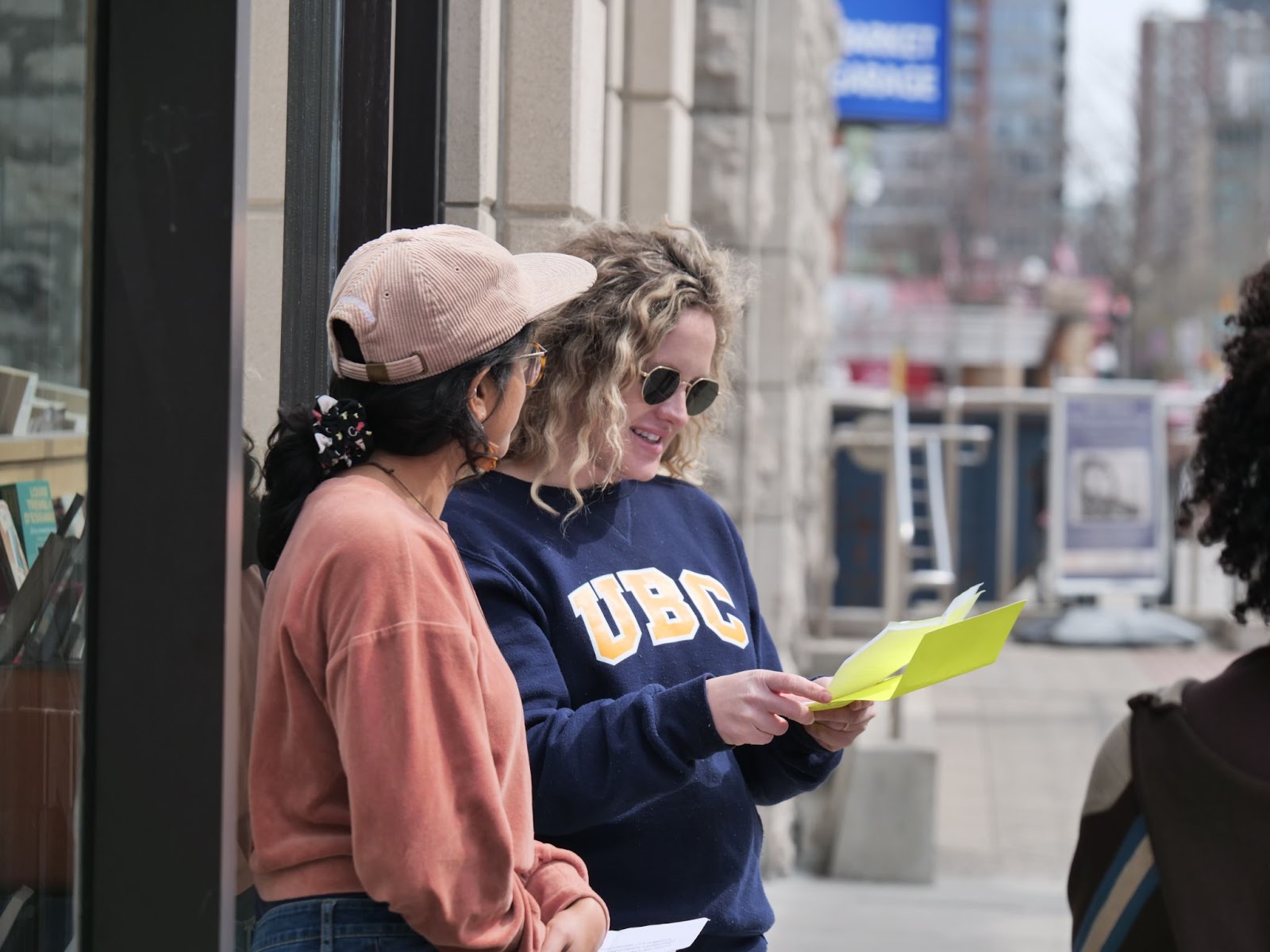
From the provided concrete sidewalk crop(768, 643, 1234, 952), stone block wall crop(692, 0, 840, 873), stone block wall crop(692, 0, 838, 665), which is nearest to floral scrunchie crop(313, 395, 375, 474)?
stone block wall crop(692, 0, 838, 665)

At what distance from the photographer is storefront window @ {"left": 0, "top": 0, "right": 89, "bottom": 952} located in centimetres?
192

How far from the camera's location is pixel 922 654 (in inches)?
76.9

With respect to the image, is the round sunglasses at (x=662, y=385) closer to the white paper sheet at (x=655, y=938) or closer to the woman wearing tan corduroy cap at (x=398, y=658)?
the woman wearing tan corduroy cap at (x=398, y=658)

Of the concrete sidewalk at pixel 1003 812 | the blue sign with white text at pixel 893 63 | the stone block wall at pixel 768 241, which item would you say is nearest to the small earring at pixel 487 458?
the stone block wall at pixel 768 241

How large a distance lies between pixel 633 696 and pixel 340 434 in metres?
0.63

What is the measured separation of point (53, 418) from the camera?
6.45ft

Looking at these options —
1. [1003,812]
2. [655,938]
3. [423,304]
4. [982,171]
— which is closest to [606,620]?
[655,938]

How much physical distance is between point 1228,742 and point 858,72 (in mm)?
12409

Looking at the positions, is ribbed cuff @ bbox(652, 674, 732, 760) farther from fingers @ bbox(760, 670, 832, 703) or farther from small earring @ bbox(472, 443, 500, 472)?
small earring @ bbox(472, 443, 500, 472)

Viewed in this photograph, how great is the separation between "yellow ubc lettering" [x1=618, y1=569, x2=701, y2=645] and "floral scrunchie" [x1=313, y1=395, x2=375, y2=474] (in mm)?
679

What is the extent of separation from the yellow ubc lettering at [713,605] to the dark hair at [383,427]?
0.68 m

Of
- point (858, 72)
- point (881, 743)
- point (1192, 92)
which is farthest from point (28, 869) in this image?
point (1192, 92)

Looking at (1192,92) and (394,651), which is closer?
(394,651)

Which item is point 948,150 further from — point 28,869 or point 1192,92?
point 28,869
